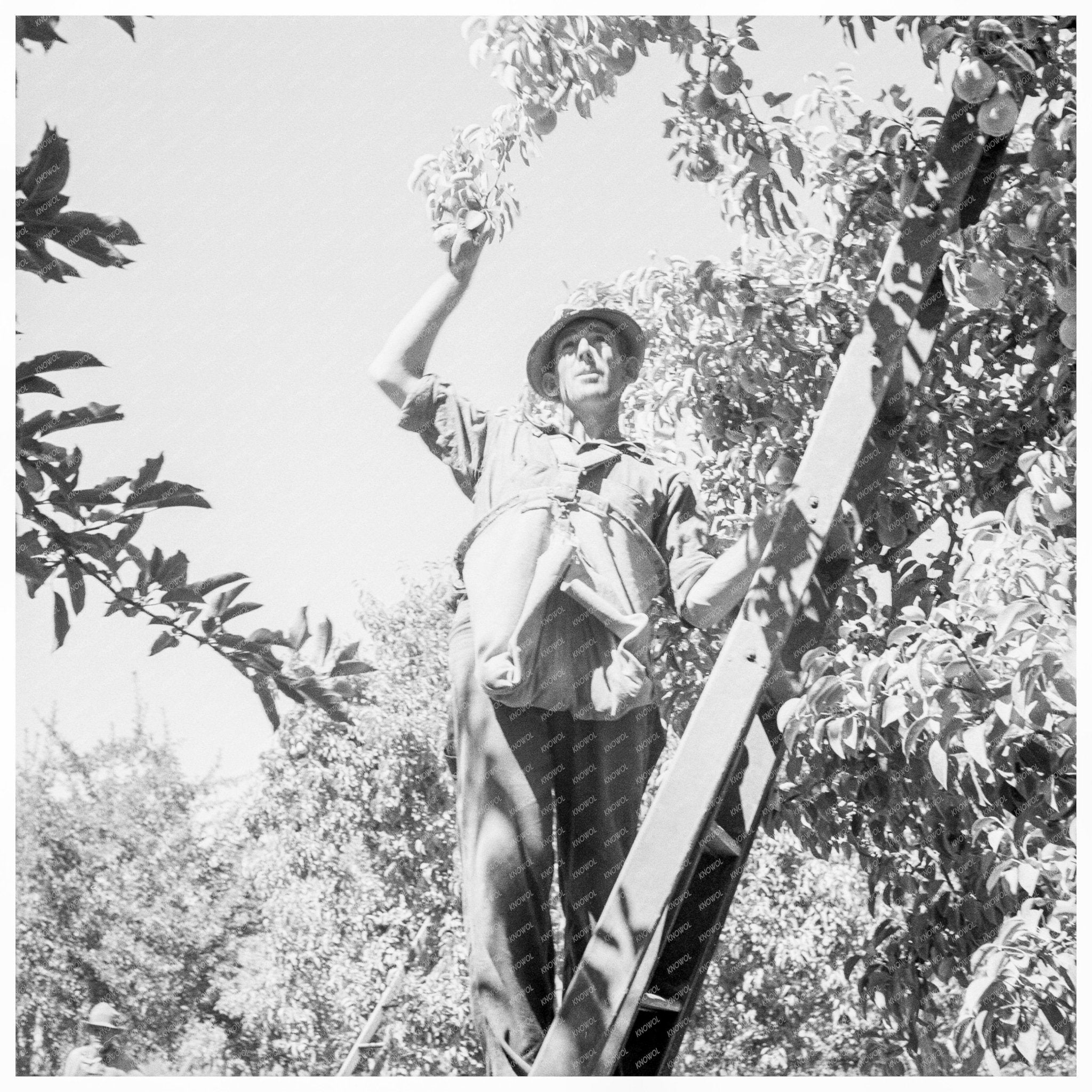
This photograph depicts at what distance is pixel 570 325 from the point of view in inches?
122

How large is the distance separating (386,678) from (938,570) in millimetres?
10400

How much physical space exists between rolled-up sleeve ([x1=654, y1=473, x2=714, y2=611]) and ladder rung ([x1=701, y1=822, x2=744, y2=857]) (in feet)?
1.71

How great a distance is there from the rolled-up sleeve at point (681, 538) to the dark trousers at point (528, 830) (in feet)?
1.07

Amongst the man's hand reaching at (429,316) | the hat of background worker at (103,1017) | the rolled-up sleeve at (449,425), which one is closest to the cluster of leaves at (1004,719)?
the rolled-up sleeve at (449,425)

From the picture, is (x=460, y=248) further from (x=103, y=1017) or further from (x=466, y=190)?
(x=103, y=1017)

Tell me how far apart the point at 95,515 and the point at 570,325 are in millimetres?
1161

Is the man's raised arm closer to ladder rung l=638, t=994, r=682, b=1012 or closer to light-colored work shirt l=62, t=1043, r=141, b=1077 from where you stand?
ladder rung l=638, t=994, r=682, b=1012

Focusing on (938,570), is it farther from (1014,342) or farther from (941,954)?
(941,954)

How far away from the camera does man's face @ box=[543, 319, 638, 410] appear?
3.05 m

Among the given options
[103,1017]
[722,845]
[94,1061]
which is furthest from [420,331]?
[94,1061]

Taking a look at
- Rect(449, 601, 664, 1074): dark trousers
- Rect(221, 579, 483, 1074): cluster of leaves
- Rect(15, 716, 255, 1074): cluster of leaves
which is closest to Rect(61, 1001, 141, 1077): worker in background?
Rect(449, 601, 664, 1074): dark trousers

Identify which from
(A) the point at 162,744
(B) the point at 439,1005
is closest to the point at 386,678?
(B) the point at 439,1005

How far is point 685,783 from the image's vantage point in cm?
248

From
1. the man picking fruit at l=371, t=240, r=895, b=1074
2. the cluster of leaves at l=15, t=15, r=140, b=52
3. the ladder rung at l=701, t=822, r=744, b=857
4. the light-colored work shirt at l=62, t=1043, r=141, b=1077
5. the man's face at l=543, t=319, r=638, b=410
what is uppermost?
the cluster of leaves at l=15, t=15, r=140, b=52
